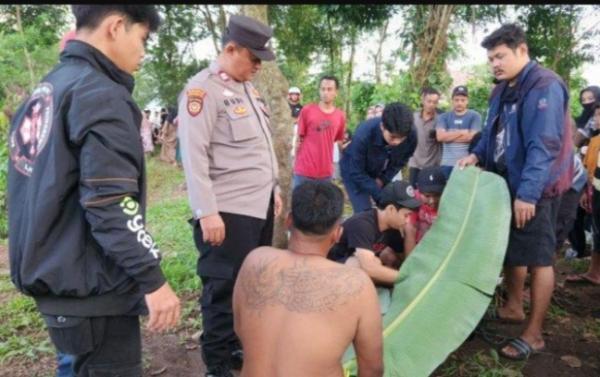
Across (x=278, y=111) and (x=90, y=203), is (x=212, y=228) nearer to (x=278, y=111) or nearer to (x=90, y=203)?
(x=90, y=203)

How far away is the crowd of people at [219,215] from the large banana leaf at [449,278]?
0.53ft

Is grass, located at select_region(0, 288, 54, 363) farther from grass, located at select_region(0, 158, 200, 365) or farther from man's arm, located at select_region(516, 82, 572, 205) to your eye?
man's arm, located at select_region(516, 82, 572, 205)

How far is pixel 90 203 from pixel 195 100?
4.11ft

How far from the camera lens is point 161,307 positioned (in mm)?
1799

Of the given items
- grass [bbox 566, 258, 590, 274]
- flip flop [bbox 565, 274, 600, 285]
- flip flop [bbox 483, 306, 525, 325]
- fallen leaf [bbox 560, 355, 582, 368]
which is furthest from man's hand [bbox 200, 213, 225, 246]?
grass [bbox 566, 258, 590, 274]

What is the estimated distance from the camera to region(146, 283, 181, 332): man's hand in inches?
70.5

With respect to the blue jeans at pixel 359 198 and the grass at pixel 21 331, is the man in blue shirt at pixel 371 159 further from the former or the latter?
the grass at pixel 21 331

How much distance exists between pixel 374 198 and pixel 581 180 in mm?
1626

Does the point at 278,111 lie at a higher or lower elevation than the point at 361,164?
higher

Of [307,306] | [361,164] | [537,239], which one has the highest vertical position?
[361,164]

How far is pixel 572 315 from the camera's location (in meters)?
3.93

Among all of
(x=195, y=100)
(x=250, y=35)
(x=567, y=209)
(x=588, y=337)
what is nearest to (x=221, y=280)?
(x=195, y=100)

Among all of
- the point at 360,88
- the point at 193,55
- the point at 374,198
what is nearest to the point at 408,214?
the point at 374,198

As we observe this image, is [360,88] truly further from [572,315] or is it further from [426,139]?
[572,315]
